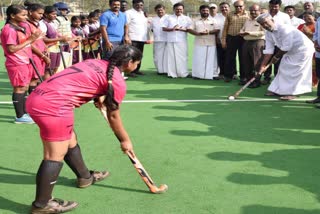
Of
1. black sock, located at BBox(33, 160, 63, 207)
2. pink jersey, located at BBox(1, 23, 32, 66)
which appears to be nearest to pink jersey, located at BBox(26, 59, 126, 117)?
black sock, located at BBox(33, 160, 63, 207)

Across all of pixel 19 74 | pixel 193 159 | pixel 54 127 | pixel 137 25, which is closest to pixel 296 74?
pixel 193 159

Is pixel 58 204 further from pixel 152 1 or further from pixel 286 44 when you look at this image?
pixel 152 1

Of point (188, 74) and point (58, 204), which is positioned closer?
point (58, 204)

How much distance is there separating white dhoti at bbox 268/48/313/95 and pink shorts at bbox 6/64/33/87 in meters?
4.32

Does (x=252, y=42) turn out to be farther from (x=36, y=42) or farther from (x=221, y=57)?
(x=36, y=42)

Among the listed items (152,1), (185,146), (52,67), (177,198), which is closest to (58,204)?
(177,198)

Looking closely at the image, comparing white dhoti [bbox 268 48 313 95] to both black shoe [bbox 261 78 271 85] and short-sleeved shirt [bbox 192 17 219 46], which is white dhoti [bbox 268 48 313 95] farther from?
short-sleeved shirt [bbox 192 17 219 46]

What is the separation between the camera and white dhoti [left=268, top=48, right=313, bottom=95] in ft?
23.1

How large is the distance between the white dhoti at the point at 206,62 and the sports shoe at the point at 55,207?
6.45 meters

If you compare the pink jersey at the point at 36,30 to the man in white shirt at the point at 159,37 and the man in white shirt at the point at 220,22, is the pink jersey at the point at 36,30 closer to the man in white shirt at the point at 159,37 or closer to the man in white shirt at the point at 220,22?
the man in white shirt at the point at 159,37

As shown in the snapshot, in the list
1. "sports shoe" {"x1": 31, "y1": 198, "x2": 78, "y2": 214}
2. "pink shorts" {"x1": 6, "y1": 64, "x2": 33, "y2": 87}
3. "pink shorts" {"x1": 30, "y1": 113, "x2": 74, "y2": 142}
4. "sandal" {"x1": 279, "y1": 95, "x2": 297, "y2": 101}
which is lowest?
"sandal" {"x1": 279, "y1": 95, "x2": 297, "y2": 101}

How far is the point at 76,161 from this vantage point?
11.3ft

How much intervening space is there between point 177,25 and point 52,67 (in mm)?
3505

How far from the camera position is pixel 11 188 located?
354cm
